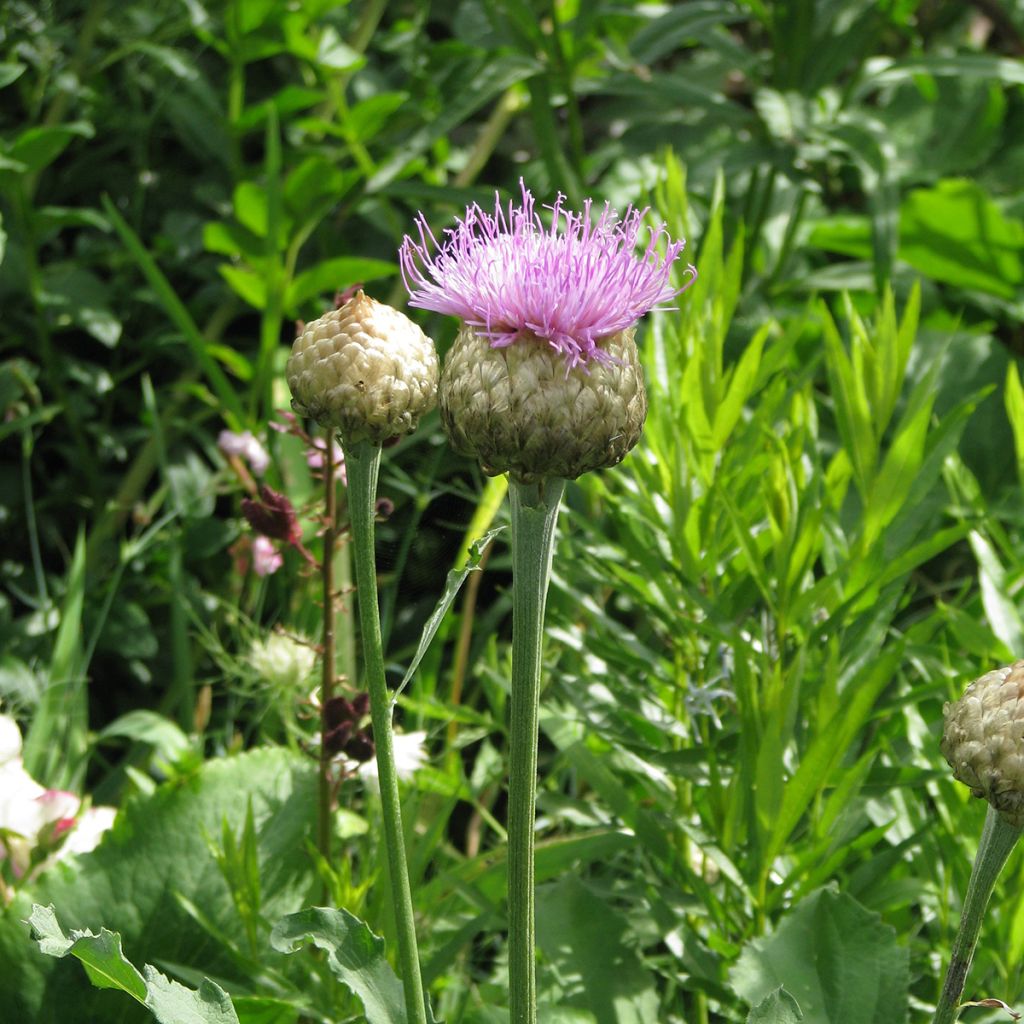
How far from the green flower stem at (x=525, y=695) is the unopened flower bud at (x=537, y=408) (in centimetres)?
3

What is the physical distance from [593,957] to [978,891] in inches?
18.3

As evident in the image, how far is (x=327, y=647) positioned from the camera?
118cm

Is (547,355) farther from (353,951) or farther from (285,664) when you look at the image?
(285,664)

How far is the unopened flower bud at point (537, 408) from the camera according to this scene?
75 cm

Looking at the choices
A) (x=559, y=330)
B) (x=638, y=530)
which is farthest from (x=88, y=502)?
(x=559, y=330)

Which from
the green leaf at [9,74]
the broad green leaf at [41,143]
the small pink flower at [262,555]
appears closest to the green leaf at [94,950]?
the small pink flower at [262,555]

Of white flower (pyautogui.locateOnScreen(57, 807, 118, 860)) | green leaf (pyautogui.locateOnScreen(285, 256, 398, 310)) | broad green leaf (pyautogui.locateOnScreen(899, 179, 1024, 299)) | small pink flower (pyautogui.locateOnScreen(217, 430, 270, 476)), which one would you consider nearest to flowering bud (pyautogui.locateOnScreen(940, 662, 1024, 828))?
white flower (pyautogui.locateOnScreen(57, 807, 118, 860))

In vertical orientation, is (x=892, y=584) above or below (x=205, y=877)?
above

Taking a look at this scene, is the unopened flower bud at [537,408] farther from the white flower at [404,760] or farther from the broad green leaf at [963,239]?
the broad green leaf at [963,239]

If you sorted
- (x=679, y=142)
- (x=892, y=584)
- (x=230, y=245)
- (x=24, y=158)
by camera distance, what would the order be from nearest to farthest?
(x=892, y=584) → (x=24, y=158) → (x=230, y=245) → (x=679, y=142)

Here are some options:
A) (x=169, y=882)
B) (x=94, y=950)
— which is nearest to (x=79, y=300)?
(x=169, y=882)

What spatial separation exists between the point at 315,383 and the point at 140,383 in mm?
1598

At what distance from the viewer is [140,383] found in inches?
91.6

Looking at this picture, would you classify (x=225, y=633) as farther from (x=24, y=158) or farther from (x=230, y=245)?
(x=24, y=158)
